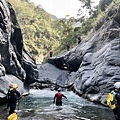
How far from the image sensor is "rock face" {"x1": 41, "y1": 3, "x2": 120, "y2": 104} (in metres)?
20.6

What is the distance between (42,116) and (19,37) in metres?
13.7

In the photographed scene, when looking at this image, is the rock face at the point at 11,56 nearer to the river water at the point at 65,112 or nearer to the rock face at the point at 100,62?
the river water at the point at 65,112

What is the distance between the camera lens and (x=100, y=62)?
80.1 feet

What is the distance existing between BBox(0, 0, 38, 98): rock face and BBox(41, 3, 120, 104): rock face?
5.60 m

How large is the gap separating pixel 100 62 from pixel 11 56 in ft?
27.7

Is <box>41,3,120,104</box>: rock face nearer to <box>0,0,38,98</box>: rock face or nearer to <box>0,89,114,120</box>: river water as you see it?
<box>0,89,114,120</box>: river water

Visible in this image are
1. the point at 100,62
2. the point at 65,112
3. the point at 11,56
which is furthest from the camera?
the point at 100,62

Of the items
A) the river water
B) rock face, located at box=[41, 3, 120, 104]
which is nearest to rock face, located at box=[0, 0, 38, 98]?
the river water

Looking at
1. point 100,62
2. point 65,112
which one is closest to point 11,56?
point 100,62

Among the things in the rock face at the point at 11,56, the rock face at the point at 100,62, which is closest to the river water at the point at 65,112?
the rock face at the point at 100,62

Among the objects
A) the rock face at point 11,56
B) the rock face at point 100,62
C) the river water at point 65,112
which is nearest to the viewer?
the river water at point 65,112

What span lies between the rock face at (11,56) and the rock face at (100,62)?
5.60 metres

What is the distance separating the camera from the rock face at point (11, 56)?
792 inches

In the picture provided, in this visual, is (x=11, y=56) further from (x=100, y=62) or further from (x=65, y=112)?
(x=65, y=112)
